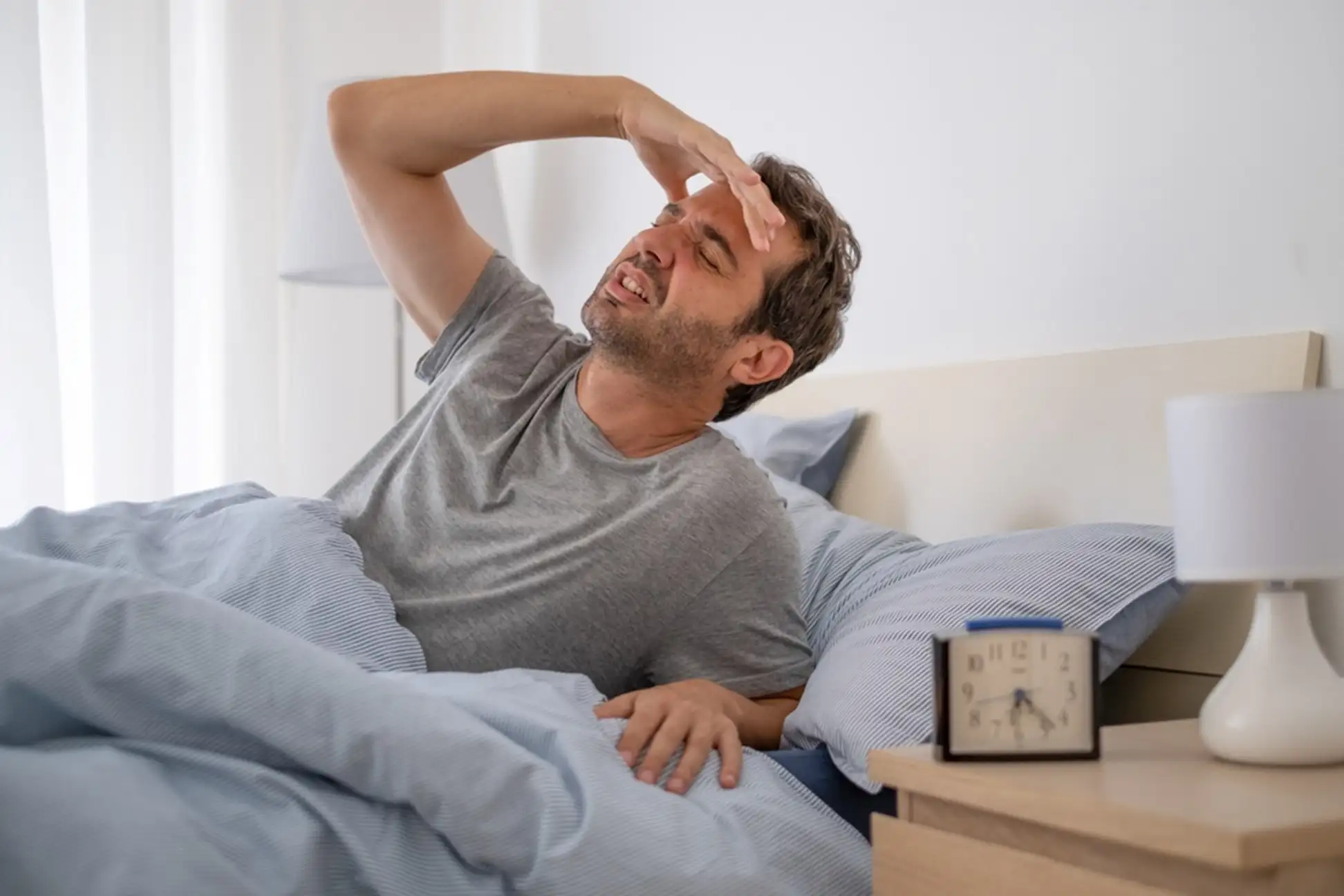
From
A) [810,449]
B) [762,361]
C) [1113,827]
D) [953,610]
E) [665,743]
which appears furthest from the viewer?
[810,449]

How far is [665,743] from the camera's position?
3.64ft

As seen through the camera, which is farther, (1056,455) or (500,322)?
(500,322)

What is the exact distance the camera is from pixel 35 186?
273 centimetres

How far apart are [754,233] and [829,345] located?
0.29m

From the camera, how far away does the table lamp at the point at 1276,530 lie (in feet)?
3.10

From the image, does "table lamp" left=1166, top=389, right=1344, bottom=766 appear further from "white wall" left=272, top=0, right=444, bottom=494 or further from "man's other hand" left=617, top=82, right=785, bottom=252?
"white wall" left=272, top=0, right=444, bottom=494

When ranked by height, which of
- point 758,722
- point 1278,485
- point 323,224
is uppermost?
point 323,224

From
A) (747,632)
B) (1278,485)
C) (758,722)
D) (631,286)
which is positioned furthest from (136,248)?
(1278,485)

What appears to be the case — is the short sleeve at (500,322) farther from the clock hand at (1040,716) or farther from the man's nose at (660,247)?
the clock hand at (1040,716)

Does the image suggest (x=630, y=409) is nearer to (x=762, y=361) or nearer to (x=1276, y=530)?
(x=762, y=361)

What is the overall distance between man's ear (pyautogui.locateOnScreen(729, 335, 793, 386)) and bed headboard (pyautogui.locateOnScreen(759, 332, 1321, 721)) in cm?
25

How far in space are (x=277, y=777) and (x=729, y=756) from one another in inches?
15.3

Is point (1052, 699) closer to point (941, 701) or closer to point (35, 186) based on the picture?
point (941, 701)

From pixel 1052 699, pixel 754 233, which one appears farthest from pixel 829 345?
pixel 1052 699
